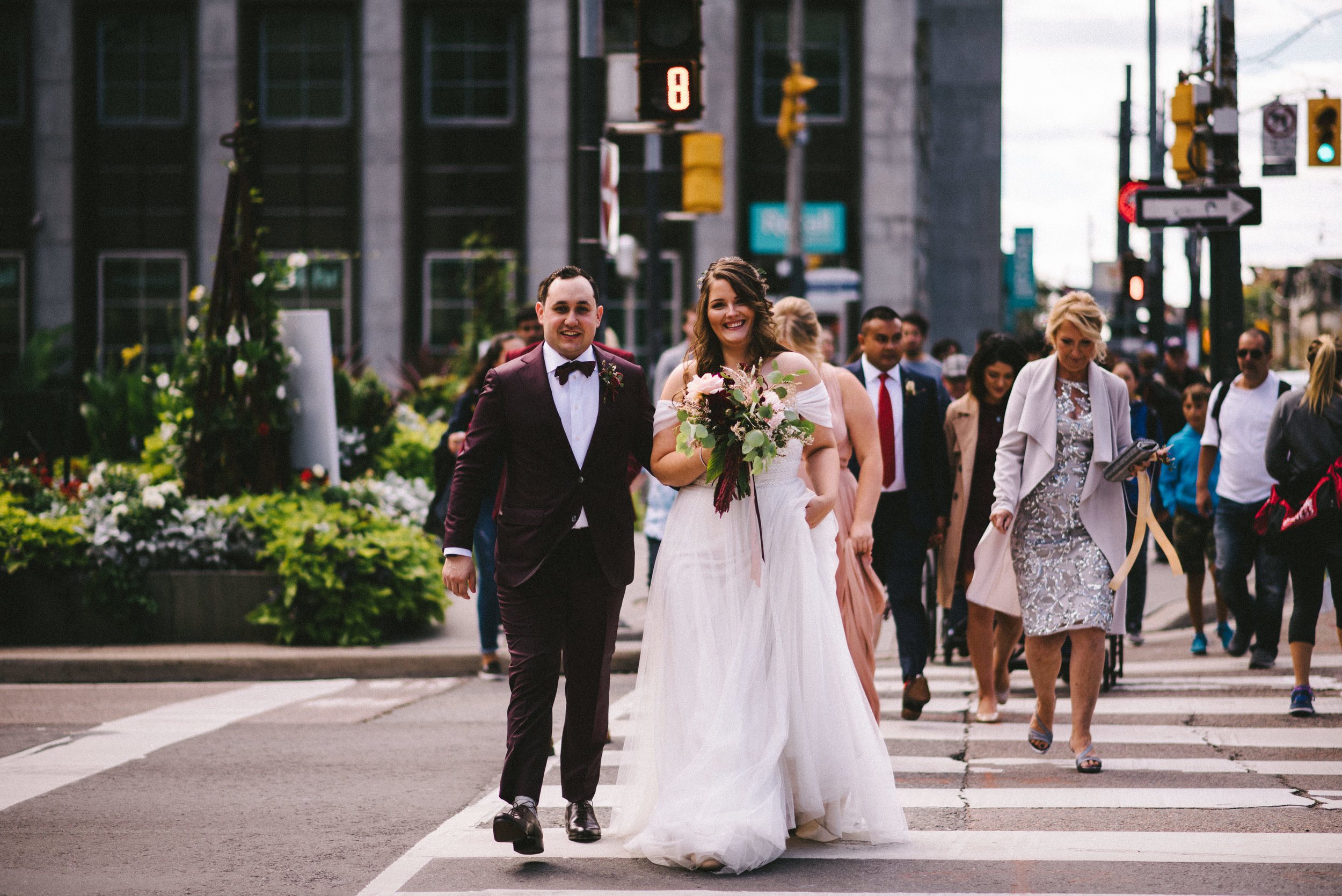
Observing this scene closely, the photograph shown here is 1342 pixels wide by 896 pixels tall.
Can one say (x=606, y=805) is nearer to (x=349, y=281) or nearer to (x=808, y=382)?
(x=808, y=382)

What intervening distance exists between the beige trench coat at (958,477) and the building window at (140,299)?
79.6 ft

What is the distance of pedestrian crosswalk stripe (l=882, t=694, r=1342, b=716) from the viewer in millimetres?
8414

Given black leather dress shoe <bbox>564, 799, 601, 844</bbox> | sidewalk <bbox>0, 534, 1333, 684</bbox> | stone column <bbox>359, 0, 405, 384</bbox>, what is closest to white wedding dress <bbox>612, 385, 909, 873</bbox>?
black leather dress shoe <bbox>564, 799, 601, 844</bbox>

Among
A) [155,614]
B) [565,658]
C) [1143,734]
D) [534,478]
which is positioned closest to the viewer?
[534,478]

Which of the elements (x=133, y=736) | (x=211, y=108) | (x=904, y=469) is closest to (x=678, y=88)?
(x=904, y=469)

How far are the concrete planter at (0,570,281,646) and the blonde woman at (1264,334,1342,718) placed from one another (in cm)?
672

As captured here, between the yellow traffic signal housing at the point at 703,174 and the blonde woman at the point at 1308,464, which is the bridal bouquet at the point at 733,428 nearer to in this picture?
the blonde woman at the point at 1308,464

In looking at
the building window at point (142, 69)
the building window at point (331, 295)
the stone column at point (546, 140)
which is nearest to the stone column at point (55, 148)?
the building window at point (142, 69)

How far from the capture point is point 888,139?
1176 inches

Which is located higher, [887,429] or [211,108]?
[211,108]

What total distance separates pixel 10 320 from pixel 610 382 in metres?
28.1

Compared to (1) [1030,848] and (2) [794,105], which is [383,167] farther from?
(1) [1030,848]

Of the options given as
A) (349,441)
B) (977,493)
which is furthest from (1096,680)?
(349,441)

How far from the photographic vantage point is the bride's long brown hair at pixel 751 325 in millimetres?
5730
